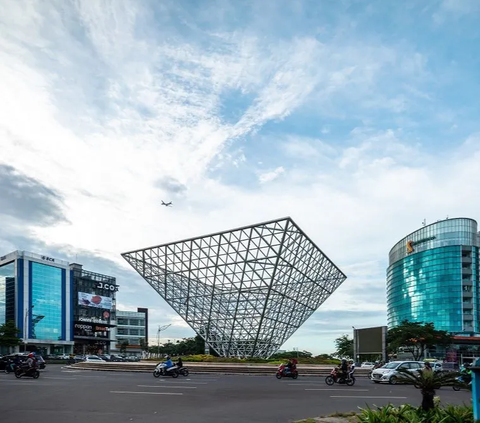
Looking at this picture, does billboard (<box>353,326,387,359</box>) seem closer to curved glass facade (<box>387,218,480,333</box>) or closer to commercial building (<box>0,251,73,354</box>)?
curved glass facade (<box>387,218,480,333</box>)

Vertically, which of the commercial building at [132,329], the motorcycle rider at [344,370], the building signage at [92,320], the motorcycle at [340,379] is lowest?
the commercial building at [132,329]

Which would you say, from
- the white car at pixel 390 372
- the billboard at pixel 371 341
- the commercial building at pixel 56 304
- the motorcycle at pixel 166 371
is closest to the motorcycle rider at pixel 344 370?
the white car at pixel 390 372

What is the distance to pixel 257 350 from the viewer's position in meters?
50.5

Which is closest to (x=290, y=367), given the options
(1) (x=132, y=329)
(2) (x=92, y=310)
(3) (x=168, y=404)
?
(3) (x=168, y=404)

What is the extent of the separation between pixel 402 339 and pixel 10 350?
6268 centimetres

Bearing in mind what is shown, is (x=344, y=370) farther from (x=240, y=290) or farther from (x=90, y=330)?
(x=90, y=330)

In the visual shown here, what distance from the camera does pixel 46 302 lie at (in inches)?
3492

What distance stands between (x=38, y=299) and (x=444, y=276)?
7990 cm

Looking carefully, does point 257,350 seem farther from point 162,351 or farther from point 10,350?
point 162,351

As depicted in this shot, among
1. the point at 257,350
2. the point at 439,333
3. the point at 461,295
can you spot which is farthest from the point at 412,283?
the point at 257,350

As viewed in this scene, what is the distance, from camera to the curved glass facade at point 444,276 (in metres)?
98.0

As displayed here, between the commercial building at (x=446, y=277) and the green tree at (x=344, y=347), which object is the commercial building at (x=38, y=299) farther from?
the commercial building at (x=446, y=277)

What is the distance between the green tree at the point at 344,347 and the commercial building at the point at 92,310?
49.5 metres

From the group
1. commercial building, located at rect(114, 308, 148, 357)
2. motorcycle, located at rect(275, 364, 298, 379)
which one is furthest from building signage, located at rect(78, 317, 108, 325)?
motorcycle, located at rect(275, 364, 298, 379)
